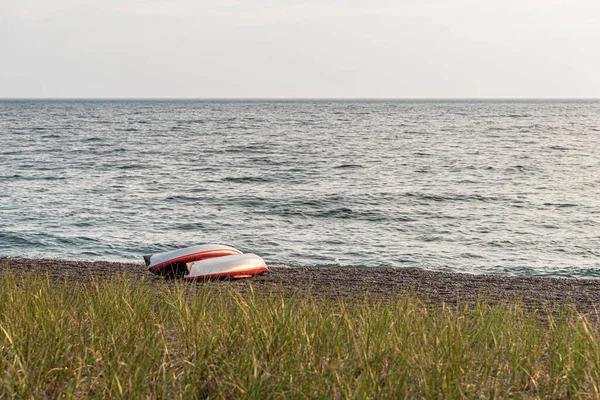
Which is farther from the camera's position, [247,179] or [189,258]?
[247,179]

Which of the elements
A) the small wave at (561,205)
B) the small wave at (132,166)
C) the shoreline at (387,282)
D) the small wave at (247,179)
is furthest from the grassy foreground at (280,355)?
the small wave at (132,166)

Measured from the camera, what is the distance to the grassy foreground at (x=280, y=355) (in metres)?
4.33

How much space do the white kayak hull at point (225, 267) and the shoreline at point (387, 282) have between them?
14 cm

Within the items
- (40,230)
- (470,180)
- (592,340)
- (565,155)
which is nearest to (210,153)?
(470,180)

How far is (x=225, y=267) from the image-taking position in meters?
11.1

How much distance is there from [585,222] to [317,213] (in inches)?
320

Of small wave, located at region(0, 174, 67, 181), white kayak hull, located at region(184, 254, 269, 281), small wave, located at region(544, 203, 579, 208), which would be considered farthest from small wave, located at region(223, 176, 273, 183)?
white kayak hull, located at region(184, 254, 269, 281)

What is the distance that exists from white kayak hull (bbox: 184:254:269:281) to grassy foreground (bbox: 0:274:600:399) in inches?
191

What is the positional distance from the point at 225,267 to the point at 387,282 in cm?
276

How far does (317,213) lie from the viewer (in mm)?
21781

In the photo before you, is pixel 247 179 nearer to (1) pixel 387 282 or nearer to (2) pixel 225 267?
(1) pixel 387 282

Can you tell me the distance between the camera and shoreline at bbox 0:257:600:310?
10147mm

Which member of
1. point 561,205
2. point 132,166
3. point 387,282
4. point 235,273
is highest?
point 235,273

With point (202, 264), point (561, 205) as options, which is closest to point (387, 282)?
point (202, 264)
